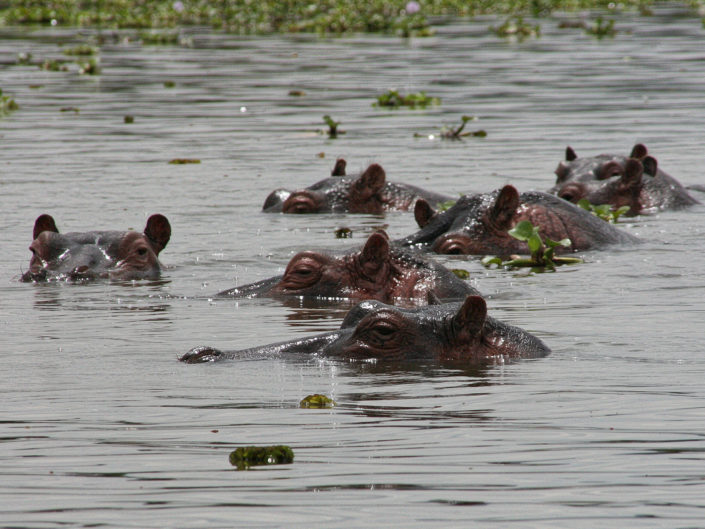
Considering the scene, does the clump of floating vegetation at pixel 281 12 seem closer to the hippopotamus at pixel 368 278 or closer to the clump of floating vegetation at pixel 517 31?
the clump of floating vegetation at pixel 517 31

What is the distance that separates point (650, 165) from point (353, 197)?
9.80ft

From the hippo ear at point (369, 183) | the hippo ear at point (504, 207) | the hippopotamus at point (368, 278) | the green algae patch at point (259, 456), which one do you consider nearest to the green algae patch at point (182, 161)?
the hippo ear at point (369, 183)

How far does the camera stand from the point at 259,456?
5734 millimetres

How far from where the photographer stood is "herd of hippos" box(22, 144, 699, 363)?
7.77 m

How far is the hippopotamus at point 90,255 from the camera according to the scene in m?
11.4

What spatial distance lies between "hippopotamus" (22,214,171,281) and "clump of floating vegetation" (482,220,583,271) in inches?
102

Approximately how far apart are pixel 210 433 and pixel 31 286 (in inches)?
206

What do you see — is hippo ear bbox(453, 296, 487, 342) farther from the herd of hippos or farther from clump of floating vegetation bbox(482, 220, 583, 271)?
clump of floating vegetation bbox(482, 220, 583, 271)

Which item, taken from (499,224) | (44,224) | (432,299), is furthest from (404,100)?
(432,299)

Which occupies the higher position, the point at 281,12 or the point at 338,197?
the point at 281,12

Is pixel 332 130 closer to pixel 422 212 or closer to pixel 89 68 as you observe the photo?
pixel 422 212

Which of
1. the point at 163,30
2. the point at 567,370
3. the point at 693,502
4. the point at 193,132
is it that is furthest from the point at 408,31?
the point at 693,502

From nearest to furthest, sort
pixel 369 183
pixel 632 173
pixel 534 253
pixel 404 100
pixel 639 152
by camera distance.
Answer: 1. pixel 534 253
2. pixel 632 173
3. pixel 639 152
4. pixel 369 183
5. pixel 404 100

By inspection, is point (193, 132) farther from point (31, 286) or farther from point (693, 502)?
point (693, 502)
